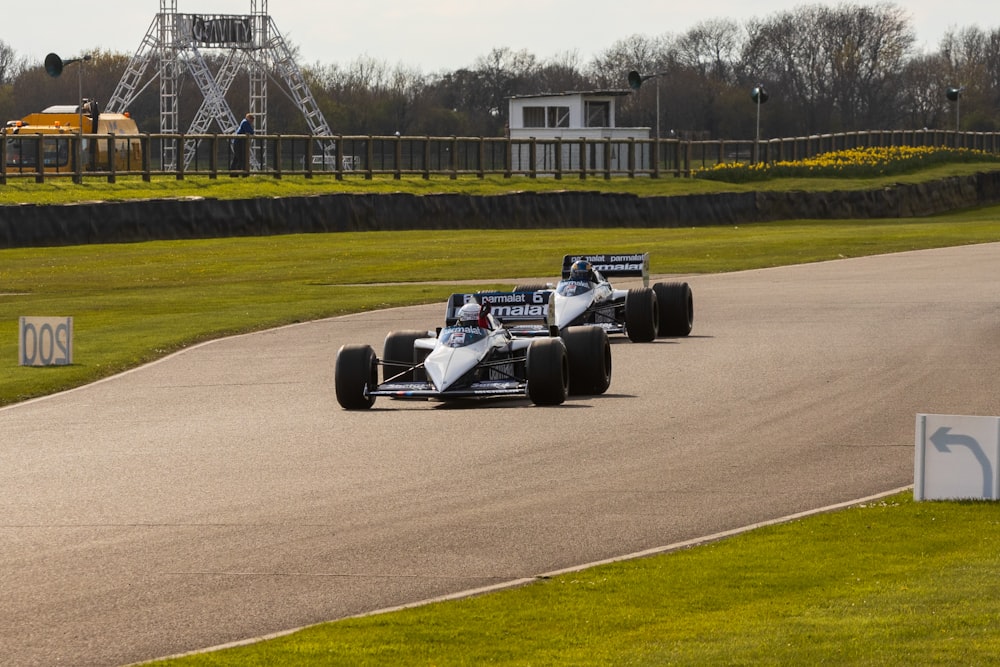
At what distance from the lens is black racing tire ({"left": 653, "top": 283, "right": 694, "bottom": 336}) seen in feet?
74.3

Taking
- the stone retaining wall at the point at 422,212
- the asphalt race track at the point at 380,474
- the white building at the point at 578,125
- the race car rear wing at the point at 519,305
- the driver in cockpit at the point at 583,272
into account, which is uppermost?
the white building at the point at 578,125

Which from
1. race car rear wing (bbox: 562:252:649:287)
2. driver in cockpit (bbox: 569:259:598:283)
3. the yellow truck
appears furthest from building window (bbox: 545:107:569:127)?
driver in cockpit (bbox: 569:259:598:283)

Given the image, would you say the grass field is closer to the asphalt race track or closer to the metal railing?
the asphalt race track

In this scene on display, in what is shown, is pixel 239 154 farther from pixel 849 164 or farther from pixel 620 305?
pixel 620 305

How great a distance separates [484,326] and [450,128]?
116 meters

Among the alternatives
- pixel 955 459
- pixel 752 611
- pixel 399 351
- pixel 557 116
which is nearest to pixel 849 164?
pixel 557 116

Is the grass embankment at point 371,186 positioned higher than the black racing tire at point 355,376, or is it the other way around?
the grass embankment at point 371,186

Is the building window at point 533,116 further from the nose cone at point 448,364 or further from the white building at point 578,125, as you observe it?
the nose cone at point 448,364

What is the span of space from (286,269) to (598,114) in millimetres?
40740

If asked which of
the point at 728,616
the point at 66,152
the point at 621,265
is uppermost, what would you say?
the point at 66,152

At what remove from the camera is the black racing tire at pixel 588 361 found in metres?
17.1

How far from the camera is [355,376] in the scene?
16.3m

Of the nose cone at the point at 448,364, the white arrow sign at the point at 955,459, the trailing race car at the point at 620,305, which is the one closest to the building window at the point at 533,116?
the trailing race car at the point at 620,305

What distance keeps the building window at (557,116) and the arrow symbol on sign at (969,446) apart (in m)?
64.0
